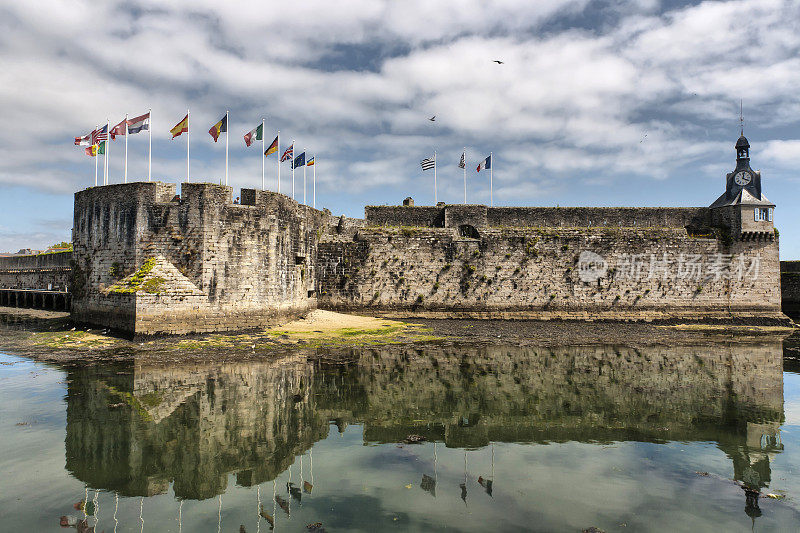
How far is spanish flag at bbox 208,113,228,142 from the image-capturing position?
71.2 ft

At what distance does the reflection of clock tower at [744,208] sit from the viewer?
3020 cm

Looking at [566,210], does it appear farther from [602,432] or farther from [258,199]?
[602,432]

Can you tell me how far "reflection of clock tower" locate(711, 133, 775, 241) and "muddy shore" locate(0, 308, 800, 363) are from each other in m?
6.17

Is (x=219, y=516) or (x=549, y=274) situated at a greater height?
(x=549, y=274)

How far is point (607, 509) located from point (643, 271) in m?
26.9

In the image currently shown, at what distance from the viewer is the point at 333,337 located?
→ 2180 centimetres

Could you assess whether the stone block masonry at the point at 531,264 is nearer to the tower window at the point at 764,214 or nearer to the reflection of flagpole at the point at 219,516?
the tower window at the point at 764,214

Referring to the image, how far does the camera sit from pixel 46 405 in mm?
10727

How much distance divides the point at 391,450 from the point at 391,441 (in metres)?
0.49

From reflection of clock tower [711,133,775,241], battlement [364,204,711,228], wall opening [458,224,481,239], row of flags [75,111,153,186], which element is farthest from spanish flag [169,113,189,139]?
reflection of clock tower [711,133,775,241]

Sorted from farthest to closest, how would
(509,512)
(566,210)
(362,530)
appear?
(566,210) → (509,512) → (362,530)

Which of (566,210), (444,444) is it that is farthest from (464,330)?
(444,444)

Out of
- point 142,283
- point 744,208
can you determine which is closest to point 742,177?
point 744,208

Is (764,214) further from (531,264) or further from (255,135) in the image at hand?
(255,135)
